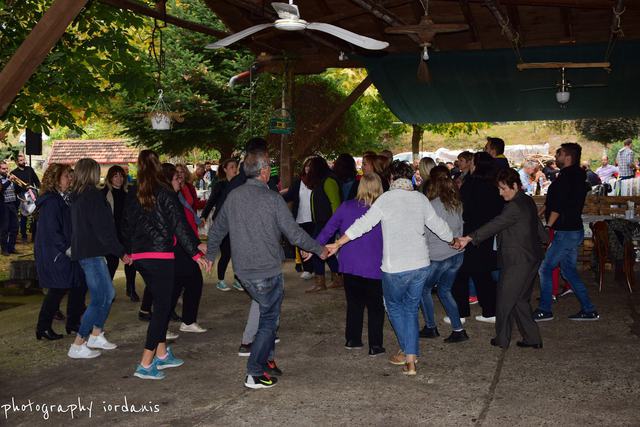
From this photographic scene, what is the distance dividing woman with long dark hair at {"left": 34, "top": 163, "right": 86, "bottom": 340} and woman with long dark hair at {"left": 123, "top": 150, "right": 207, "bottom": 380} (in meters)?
1.48

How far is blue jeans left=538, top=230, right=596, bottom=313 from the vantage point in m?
8.04

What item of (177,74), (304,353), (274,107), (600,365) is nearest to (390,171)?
(304,353)

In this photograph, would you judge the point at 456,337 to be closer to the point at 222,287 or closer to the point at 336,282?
the point at 336,282

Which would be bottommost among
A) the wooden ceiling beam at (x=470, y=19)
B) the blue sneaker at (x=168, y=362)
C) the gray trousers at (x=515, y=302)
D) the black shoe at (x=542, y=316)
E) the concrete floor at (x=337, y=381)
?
the concrete floor at (x=337, y=381)

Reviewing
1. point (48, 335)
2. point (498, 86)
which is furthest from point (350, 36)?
point (498, 86)

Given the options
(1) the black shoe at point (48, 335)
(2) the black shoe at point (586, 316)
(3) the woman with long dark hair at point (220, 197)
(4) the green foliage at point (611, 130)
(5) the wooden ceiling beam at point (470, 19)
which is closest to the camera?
(1) the black shoe at point (48, 335)

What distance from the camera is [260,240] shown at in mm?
5688

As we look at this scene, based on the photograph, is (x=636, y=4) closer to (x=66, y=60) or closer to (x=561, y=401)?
(x=561, y=401)

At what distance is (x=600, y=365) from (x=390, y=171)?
3.05 m

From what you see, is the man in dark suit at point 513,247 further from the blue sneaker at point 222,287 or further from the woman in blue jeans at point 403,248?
the blue sneaker at point 222,287

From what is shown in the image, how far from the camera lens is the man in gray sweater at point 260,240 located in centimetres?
569

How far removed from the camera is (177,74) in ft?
78.9

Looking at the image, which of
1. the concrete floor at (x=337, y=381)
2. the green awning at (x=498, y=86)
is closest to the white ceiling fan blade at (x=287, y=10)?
the concrete floor at (x=337, y=381)

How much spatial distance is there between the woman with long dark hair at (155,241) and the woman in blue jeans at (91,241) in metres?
0.75
